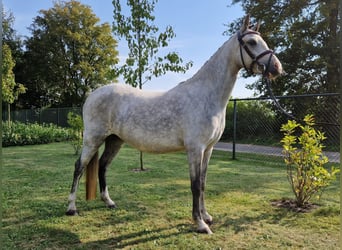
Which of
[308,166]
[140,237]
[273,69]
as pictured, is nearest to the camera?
[273,69]

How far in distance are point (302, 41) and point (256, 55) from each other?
11.2 metres

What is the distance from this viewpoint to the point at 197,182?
3.12 metres

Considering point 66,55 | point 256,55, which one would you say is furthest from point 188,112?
point 66,55

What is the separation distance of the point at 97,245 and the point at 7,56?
14331 millimetres

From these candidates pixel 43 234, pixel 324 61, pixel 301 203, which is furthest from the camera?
pixel 324 61

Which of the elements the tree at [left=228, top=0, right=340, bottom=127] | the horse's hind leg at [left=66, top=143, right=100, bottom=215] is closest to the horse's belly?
the horse's hind leg at [left=66, top=143, right=100, bottom=215]

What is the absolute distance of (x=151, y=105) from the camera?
3387mm

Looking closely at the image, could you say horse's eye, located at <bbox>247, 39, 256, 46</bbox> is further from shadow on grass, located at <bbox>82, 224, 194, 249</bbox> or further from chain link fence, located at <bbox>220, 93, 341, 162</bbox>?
chain link fence, located at <bbox>220, 93, 341, 162</bbox>

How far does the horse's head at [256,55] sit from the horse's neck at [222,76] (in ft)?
0.46

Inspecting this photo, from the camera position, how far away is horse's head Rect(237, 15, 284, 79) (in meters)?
2.89

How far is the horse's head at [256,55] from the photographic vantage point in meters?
2.89

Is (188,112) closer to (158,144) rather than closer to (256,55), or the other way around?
(158,144)

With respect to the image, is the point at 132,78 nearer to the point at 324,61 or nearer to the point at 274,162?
the point at 274,162

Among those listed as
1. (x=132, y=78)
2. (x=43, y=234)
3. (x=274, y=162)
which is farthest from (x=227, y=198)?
(x=274, y=162)
